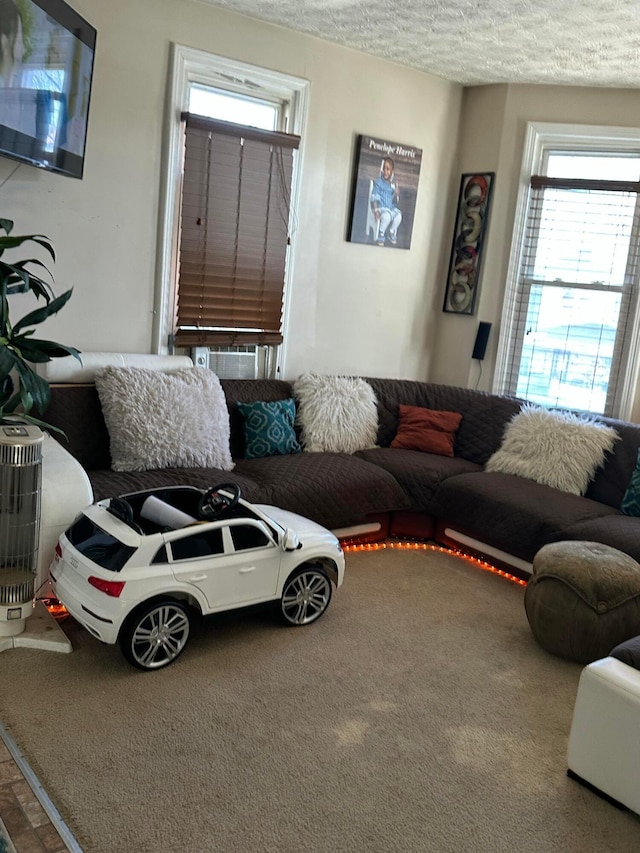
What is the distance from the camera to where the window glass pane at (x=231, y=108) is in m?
4.14

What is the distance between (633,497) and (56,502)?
107 inches

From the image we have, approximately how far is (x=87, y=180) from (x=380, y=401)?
213 cm

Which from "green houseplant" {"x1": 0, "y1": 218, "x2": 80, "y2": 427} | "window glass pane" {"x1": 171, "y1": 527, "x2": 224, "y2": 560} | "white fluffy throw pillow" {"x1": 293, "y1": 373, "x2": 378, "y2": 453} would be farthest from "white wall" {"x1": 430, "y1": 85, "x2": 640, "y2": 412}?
"green houseplant" {"x1": 0, "y1": 218, "x2": 80, "y2": 427}

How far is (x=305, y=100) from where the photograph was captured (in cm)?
448

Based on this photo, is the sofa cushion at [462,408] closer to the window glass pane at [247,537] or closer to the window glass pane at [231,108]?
the window glass pane at [231,108]

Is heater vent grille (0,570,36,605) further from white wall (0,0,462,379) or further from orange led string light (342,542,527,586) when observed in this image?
orange led string light (342,542,527,586)

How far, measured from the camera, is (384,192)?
494 centimetres

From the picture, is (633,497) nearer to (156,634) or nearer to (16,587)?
(156,634)

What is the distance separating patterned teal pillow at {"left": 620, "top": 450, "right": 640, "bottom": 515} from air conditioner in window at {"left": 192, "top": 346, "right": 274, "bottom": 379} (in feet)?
7.04

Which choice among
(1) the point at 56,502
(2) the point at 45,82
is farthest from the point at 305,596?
(2) the point at 45,82

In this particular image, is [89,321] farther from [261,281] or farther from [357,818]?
[357,818]

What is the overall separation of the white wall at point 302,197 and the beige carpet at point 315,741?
6.20ft

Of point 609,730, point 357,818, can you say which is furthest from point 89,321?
point 609,730

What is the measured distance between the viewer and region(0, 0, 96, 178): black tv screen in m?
2.88
